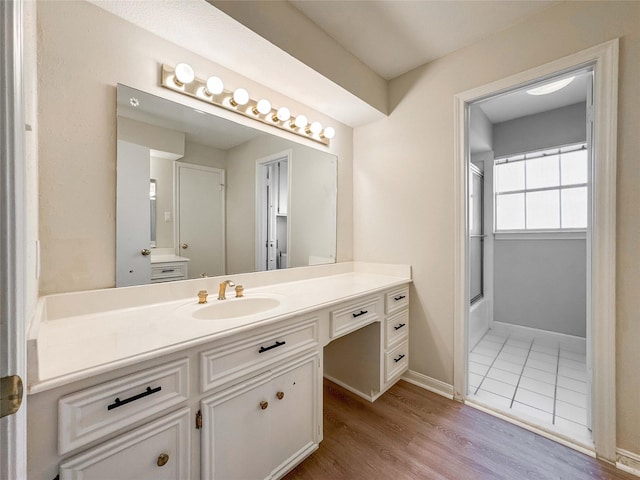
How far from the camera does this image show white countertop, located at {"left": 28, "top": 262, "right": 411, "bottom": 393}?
709 mm

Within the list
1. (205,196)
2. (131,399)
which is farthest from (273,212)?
(131,399)

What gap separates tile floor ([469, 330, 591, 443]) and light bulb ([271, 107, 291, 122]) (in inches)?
92.0

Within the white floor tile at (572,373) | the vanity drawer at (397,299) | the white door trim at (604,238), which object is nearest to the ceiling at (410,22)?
the white door trim at (604,238)

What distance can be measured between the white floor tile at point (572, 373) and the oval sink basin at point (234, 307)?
2477 millimetres

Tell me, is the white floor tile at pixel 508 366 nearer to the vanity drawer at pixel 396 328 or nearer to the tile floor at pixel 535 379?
the tile floor at pixel 535 379

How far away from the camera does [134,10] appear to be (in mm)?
1182

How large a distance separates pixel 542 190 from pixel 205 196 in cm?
344

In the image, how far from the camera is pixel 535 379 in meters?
2.12

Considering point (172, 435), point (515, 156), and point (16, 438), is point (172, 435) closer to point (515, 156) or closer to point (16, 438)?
point (16, 438)

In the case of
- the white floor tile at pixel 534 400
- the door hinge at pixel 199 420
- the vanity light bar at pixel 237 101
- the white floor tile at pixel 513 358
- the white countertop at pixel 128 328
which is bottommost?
the white floor tile at pixel 513 358

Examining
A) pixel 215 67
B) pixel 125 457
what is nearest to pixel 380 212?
pixel 215 67

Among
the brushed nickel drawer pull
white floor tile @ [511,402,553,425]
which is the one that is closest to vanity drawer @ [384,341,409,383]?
white floor tile @ [511,402,553,425]

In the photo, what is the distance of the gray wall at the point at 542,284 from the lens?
2.66 meters

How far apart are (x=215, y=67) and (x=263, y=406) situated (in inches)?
70.2
